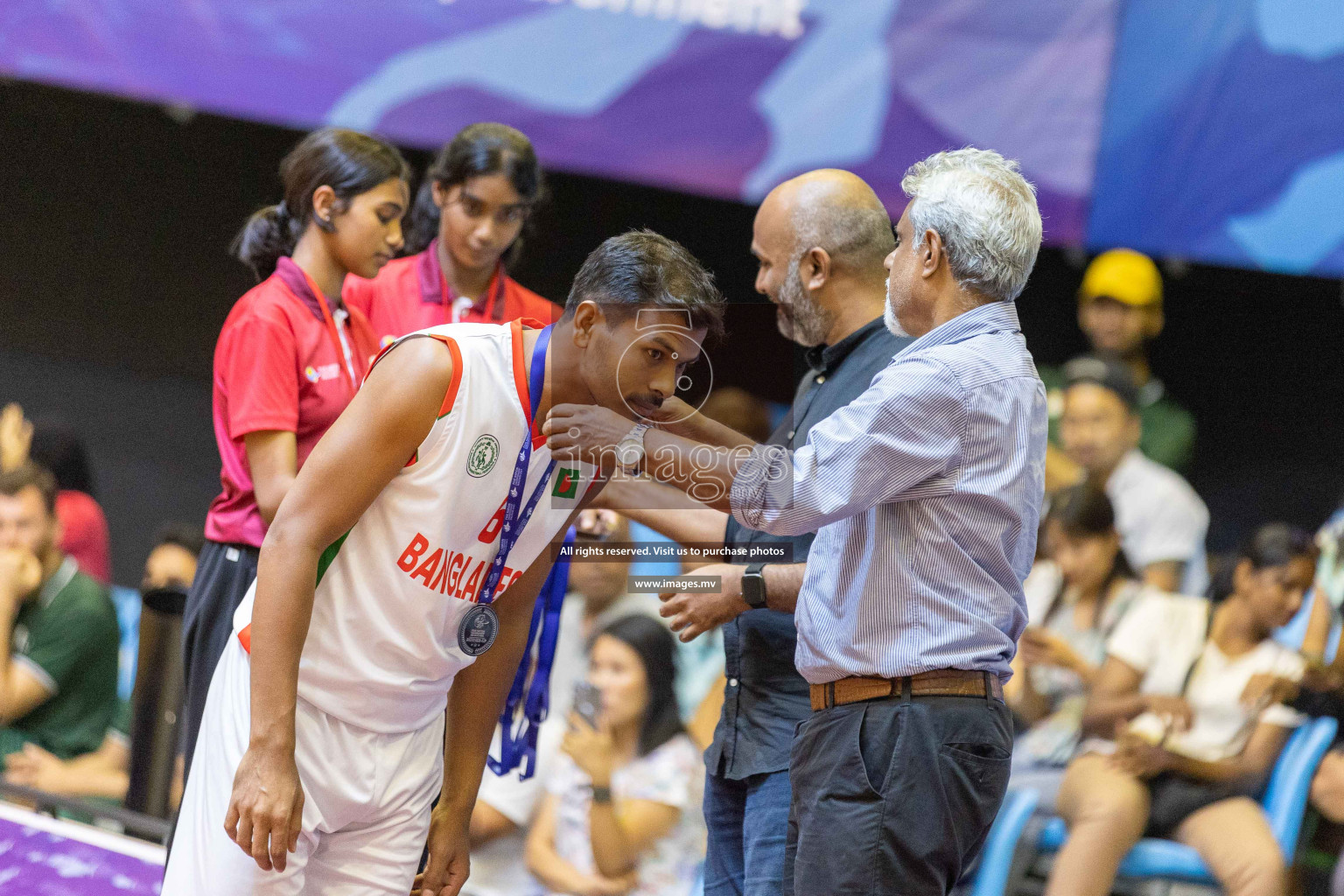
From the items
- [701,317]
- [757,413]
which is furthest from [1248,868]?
[701,317]

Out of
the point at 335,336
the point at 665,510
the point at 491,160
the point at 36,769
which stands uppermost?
the point at 491,160

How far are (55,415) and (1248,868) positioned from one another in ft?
13.6

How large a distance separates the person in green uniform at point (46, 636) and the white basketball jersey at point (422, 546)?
2858 mm

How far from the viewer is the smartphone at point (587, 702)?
3.77 meters

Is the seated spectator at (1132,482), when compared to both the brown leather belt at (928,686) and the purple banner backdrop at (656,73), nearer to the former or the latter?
the purple banner backdrop at (656,73)

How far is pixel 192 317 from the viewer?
434 cm

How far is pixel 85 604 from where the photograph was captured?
424 cm

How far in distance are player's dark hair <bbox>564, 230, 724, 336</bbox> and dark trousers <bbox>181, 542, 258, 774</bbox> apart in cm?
108

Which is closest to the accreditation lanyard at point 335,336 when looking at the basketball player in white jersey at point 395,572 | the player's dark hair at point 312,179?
the player's dark hair at point 312,179

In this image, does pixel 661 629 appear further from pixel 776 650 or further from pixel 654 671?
pixel 776 650

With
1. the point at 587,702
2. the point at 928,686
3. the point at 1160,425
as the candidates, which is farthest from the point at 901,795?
the point at 1160,425

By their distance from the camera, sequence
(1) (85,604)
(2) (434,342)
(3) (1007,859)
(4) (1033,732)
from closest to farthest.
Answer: (2) (434,342) < (3) (1007,859) < (4) (1033,732) < (1) (85,604)

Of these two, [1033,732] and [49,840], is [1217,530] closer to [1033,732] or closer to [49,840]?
[1033,732]

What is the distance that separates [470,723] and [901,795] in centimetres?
68
